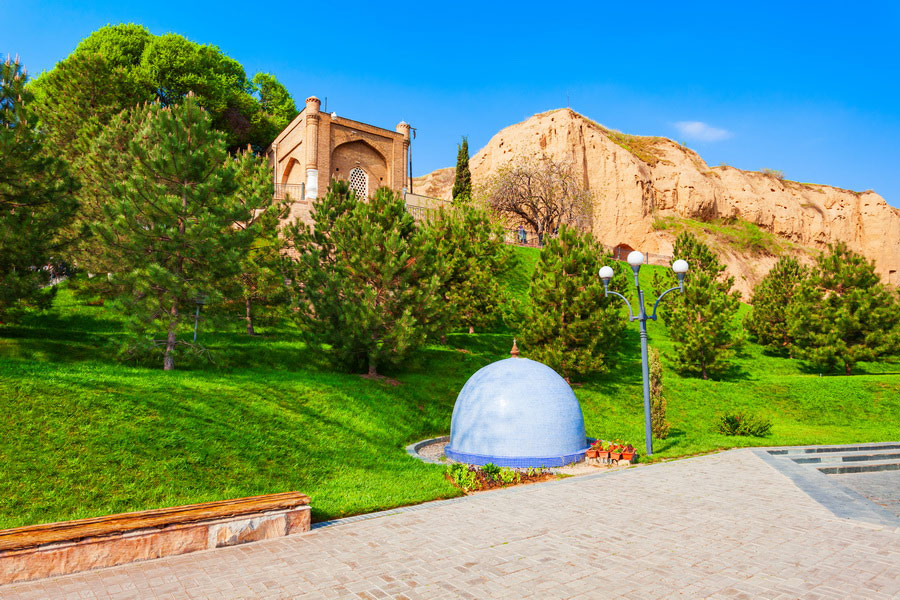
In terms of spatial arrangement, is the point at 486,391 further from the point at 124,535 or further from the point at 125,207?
the point at 125,207

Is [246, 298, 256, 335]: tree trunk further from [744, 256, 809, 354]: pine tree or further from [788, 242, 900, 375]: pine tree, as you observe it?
[744, 256, 809, 354]: pine tree

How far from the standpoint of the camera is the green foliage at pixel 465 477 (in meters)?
10.1

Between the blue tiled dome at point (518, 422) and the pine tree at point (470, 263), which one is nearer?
the blue tiled dome at point (518, 422)

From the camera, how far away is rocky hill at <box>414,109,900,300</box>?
55344 millimetres

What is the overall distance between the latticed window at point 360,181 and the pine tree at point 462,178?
9084mm

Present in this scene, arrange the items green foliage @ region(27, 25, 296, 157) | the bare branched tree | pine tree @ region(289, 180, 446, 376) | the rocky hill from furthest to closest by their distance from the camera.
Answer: the rocky hill → the bare branched tree → green foliage @ region(27, 25, 296, 157) → pine tree @ region(289, 180, 446, 376)

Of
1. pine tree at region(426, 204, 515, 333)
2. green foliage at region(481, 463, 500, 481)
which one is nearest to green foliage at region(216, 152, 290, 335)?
pine tree at region(426, 204, 515, 333)

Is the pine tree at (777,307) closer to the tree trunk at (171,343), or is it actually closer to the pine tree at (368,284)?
the pine tree at (368,284)

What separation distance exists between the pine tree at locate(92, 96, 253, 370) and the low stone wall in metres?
8.48

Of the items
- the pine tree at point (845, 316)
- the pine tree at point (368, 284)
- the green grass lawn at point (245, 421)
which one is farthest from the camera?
the pine tree at point (845, 316)

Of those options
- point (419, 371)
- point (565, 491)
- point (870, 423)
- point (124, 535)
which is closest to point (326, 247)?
point (419, 371)

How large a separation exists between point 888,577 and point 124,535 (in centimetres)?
786

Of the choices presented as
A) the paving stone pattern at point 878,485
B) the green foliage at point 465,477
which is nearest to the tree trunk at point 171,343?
the green foliage at point 465,477

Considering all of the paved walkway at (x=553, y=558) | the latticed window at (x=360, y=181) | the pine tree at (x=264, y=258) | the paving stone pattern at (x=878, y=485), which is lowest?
the paving stone pattern at (x=878, y=485)
